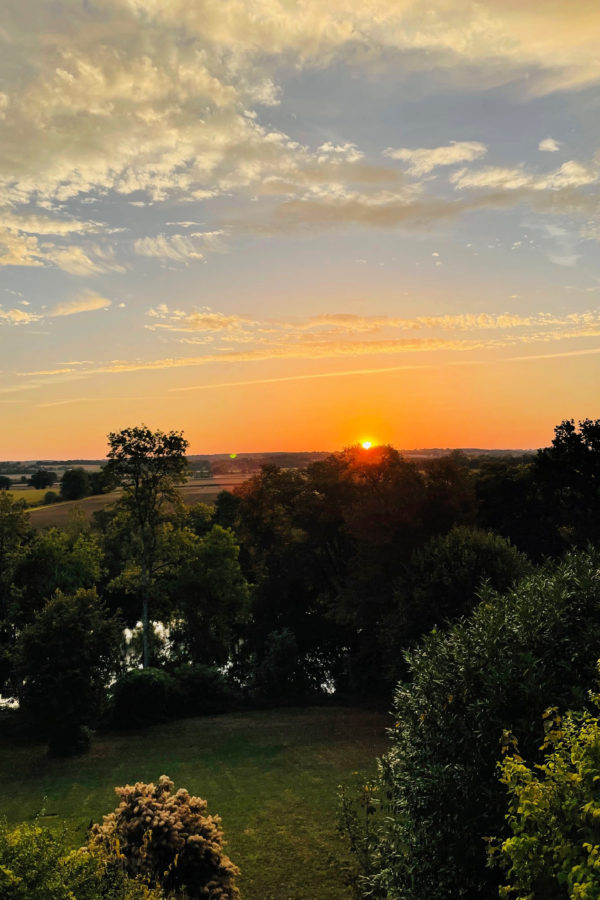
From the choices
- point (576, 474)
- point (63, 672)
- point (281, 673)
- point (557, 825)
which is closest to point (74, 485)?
point (281, 673)

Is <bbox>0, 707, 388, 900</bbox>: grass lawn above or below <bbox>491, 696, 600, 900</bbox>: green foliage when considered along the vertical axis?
below

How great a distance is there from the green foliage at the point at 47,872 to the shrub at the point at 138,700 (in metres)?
26.1

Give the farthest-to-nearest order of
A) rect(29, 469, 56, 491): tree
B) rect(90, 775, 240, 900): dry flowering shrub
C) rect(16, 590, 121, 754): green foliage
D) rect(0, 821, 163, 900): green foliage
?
rect(29, 469, 56, 491): tree
rect(16, 590, 121, 754): green foliage
rect(90, 775, 240, 900): dry flowering shrub
rect(0, 821, 163, 900): green foliage

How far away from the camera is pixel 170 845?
14797 mm

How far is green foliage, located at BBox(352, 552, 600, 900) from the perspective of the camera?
1270cm

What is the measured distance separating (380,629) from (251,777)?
1316cm

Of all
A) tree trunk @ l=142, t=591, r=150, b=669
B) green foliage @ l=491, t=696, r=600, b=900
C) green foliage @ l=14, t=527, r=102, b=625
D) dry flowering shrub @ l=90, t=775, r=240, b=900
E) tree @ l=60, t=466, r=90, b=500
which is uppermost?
tree @ l=60, t=466, r=90, b=500

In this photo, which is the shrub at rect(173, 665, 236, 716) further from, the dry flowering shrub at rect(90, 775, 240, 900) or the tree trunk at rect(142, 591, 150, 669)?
the dry flowering shrub at rect(90, 775, 240, 900)

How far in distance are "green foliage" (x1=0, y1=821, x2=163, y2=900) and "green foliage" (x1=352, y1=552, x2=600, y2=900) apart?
5.55 meters

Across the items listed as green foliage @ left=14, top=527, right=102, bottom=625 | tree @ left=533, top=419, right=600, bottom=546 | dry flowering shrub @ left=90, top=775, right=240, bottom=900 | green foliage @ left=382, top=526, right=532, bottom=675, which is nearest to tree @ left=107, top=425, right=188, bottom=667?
green foliage @ left=14, top=527, right=102, bottom=625

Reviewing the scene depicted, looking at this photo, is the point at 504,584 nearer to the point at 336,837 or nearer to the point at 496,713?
the point at 336,837

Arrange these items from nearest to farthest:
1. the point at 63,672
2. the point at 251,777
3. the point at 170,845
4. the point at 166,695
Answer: the point at 170,845 → the point at 251,777 → the point at 63,672 → the point at 166,695

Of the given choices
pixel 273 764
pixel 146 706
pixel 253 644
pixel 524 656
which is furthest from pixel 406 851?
pixel 253 644

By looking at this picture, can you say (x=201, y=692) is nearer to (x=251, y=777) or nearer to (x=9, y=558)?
(x=251, y=777)
